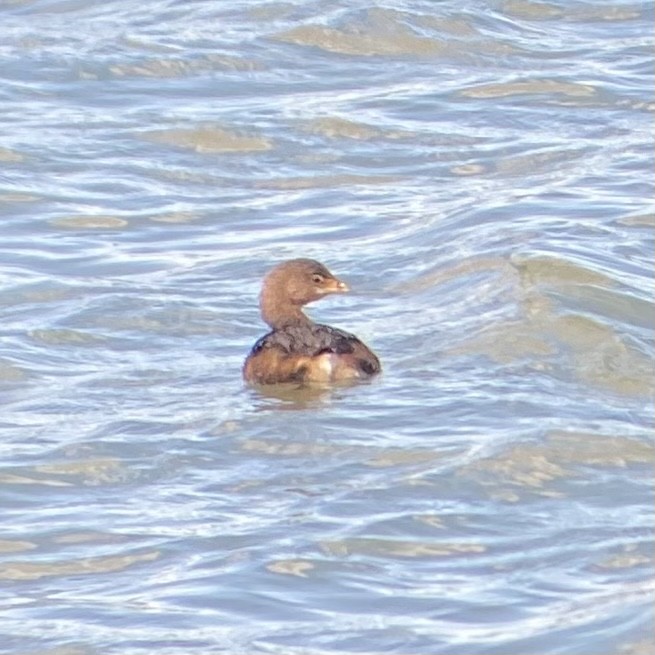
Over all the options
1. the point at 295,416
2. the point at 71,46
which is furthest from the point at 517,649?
the point at 71,46

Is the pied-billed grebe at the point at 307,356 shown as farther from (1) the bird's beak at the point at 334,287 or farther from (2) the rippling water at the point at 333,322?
(1) the bird's beak at the point at 334,287

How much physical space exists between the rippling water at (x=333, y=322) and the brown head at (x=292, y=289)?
312 mm

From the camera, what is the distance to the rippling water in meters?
7.94

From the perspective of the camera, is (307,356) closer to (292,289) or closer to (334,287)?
(292,289)

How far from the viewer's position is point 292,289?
11.6m

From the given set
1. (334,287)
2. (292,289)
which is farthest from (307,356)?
(334,287)

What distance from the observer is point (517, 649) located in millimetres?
7250

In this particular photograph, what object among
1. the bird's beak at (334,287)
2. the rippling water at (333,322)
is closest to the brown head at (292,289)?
the bird's beak at (334,287)

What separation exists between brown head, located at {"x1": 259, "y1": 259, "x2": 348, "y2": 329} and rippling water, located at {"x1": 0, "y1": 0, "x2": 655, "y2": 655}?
0.31 m

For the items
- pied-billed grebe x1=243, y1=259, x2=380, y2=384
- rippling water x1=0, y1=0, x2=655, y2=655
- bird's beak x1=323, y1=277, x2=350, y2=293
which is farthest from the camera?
bird's beak x1=323, y1=277, x2=350, y2=293

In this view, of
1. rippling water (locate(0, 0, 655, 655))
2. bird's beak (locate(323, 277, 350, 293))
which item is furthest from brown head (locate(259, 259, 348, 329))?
rippling water (locate(0, 0, 655, 655))

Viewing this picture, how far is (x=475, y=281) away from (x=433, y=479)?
145 inches

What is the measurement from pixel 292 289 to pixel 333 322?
2.71 ft

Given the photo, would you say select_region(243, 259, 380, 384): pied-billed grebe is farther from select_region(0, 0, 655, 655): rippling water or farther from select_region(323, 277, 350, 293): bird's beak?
select_region(323, 277, 350, 293): bird's beak
